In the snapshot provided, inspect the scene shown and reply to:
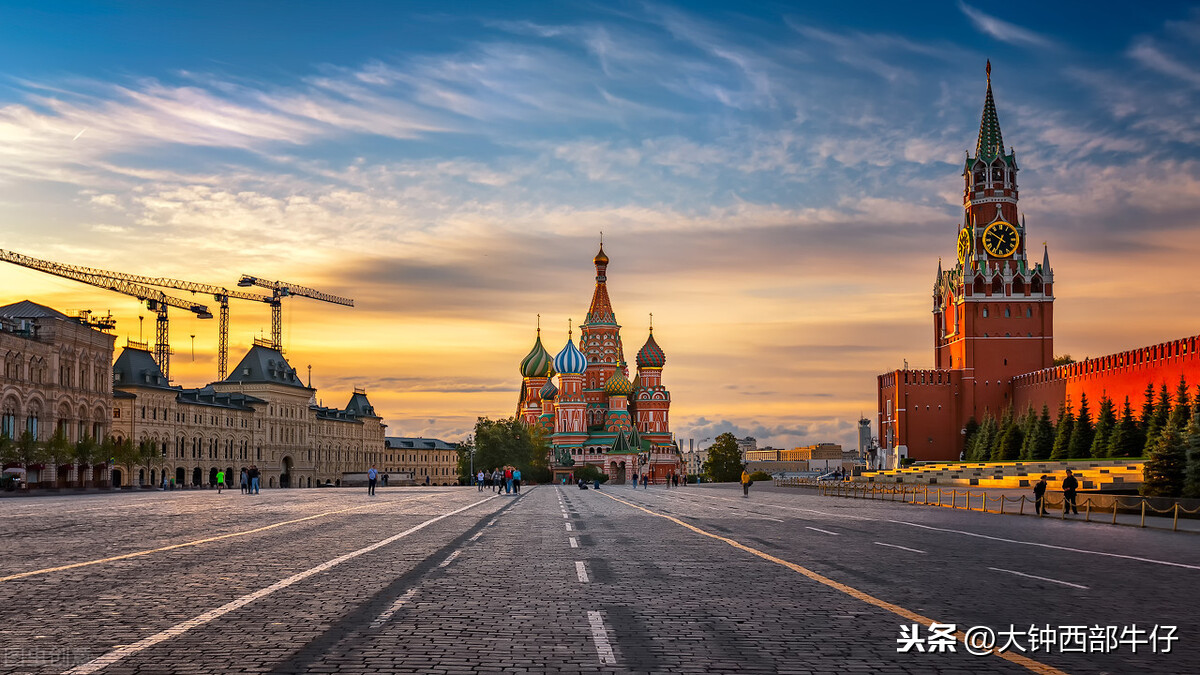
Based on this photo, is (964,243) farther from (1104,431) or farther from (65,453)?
(65,453)

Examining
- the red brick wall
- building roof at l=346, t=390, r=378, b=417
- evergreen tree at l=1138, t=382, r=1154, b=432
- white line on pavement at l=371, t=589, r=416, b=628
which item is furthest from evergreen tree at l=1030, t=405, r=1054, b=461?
building roof at l=346, t=390, r=378, b=417

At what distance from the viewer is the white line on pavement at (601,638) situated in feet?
27.0

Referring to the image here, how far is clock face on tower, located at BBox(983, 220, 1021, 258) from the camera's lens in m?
110

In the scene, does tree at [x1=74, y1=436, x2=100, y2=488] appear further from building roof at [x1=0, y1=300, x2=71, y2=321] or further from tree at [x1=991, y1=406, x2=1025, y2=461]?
tree at [x1=991, y1=406, x2=1025, y2=461]

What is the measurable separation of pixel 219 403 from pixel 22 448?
47.4 meters

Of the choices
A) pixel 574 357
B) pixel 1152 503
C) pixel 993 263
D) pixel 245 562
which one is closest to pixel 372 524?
pixel 245 562

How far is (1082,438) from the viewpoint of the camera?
2879 inches

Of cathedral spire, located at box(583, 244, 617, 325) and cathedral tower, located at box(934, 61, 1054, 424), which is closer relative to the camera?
cathedral tower, located at box(934, 61, 1054, 424)

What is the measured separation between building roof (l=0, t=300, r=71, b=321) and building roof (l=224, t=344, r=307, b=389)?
1693 inches

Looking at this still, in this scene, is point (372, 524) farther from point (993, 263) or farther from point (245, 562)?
point (993, 263)

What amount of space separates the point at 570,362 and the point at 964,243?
169 feet

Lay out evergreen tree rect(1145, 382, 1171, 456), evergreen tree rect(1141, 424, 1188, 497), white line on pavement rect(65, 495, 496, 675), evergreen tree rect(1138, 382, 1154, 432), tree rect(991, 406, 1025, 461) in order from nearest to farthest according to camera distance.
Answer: white line on pavement rect(65, 495, 496, 675), evergreen tree rect(1141, 424, 1188, 497), evergreen tree rect(1145, 382, 1171, 456), evergreen tree rect(1138, 382, 1154, 432), tree rect(991, 406, 1025, 461)

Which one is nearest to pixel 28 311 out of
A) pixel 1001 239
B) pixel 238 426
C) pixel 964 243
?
pixel 238 426

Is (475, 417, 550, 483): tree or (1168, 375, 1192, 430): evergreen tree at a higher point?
(1168, 375, 1192, 430): evergreen tree
